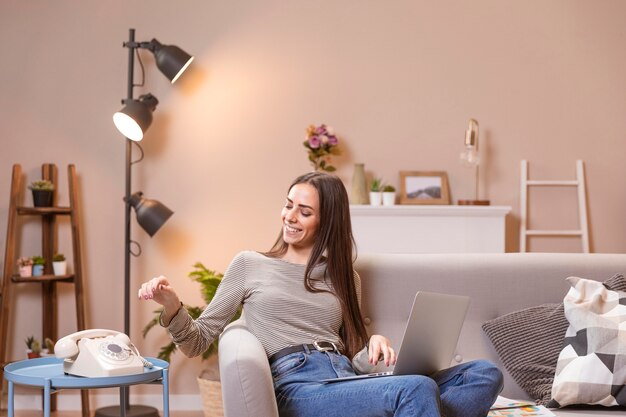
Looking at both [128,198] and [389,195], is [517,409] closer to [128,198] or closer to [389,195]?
[389,195]

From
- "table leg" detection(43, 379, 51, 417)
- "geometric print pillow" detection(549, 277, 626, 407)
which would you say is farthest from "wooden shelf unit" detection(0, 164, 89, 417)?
"geometric print pillow" detection(549, 277, 626, 407)

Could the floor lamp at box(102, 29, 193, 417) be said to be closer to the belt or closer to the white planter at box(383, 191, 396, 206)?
the white planter at box(383, 191, 396, 206)

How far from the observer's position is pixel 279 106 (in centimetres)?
443

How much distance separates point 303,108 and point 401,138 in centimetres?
55

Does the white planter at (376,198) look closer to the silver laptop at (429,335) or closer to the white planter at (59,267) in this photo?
the white planter at (59,267)

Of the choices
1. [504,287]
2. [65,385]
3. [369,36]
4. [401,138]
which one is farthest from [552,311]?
[369,36]

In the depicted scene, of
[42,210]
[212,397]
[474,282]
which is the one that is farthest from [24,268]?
[474,282]

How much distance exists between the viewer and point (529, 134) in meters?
4.44

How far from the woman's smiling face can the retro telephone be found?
1.95 ft

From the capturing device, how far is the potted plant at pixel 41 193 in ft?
13.9

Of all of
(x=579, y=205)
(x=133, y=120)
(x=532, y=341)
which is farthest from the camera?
(x=579, y=205)

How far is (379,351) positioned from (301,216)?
0.49 metres

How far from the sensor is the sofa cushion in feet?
8.63

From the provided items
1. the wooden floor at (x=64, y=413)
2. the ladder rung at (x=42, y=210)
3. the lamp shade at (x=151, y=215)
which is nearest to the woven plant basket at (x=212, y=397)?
the wooden floor at (x=64, y=413)
